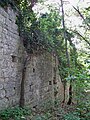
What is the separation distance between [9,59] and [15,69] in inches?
18.3

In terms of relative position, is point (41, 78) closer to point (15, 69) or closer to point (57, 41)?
point (15, 69)

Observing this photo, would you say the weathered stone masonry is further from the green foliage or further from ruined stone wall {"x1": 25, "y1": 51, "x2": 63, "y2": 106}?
the green foliage

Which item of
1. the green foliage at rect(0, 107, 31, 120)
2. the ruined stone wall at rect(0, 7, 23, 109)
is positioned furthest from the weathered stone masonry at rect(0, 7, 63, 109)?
the green foliage at rect(0, 107, 31, 120)

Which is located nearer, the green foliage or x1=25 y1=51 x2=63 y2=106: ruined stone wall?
the green foliage

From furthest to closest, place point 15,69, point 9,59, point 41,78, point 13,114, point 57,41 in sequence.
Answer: point 57,41 < point 41,78 < point 15,69 < point 9,59 < point 13,114

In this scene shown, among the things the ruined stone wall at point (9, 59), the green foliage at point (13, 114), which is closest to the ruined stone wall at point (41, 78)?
the ruined stone wall at point (9, 59)

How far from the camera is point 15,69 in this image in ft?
19.2

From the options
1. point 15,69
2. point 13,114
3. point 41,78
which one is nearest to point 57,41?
point 41,78

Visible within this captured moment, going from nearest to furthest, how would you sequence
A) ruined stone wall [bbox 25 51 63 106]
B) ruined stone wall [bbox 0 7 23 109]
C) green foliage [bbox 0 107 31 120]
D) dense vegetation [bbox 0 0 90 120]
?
1. green foliage [bbox 0 107 31 120]
2. ruined stone wall [bbox 0 7 23 109]
3. dense vegetation [bbox 0 0 90 120]
4. ruined stone wall [bbox 25 51 63 106]

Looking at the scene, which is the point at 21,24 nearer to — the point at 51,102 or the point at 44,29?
the point at 44,29

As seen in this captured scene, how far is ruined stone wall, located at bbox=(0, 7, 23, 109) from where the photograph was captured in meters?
5.11

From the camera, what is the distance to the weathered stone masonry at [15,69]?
5168 mm

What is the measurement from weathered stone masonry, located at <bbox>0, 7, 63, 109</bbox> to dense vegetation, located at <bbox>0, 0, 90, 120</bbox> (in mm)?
334

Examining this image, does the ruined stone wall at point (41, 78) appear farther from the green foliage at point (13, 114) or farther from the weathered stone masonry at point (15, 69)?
the green foliage at point (13, 114)
